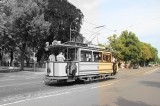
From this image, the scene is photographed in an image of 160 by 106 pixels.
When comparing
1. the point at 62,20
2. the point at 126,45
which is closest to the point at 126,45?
the point at 126,45

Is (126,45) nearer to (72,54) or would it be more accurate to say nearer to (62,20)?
(62,20)

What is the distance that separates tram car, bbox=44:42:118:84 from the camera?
19.5 meters

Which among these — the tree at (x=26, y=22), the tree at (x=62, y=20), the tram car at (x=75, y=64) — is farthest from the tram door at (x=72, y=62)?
the tree at (x=62, y=20)

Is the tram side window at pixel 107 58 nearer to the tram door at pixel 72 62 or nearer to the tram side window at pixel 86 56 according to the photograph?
the tram side window at pixel 86 56

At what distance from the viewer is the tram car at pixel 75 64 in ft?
64.1

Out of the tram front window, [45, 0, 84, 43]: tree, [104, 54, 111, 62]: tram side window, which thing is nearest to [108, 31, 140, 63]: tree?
[45, 0, 84, 43]: tree

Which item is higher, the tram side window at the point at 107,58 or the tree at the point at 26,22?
the tree at the point at 26,22

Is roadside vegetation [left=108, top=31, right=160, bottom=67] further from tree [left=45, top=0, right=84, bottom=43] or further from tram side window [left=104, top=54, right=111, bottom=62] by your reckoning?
tram side window [left=104, top=54, right=111, bottom=62]

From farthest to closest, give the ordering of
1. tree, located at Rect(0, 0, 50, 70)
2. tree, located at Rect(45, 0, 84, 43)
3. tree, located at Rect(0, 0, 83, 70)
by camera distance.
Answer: tree, located at Rect(45, 0, 84, 43)
tree, located at Rect(0, 0, 83, 70)
tree, located at Rect(0, 0, 50, 70)

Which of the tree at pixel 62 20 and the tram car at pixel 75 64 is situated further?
the tree at pixel 62 20

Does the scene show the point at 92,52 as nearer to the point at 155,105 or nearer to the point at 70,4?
the point at 155,105

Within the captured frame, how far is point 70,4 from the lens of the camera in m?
53.7

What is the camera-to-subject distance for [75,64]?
2019 cm

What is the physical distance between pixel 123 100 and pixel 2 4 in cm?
3368
